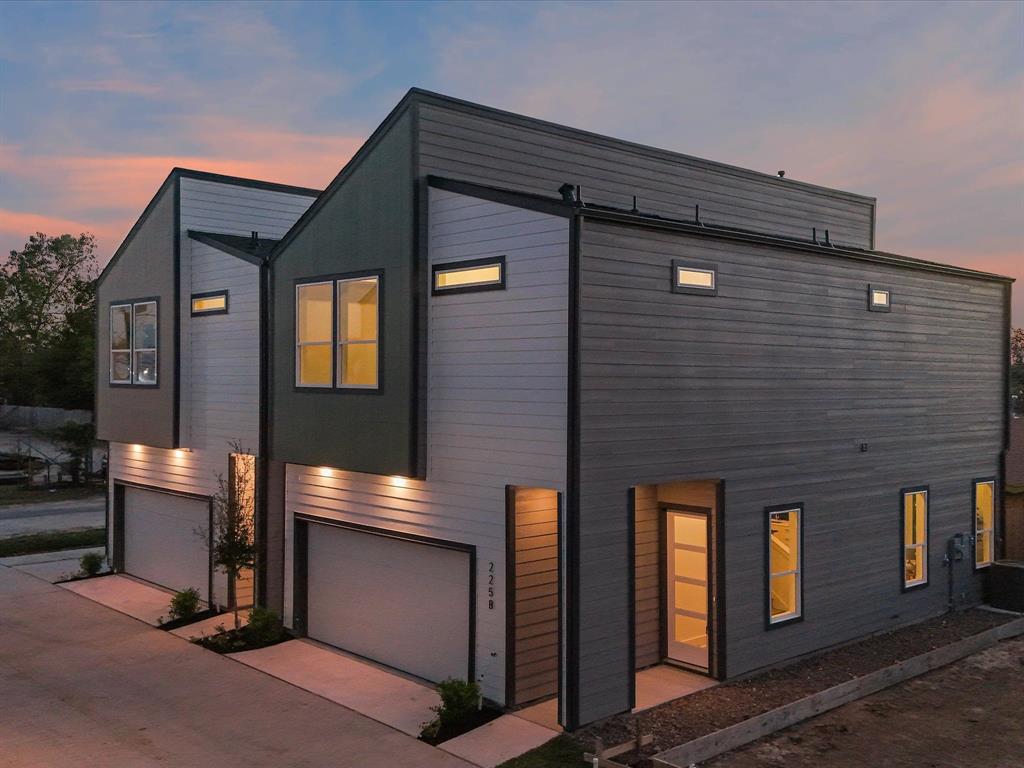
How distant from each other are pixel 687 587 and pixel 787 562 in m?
1.57

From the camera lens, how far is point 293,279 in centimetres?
1322

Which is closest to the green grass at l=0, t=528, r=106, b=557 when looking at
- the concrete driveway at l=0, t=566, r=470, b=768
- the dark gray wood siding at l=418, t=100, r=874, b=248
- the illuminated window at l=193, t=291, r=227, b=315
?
the concrete driveway at l=0, t=566, r=470, b=768

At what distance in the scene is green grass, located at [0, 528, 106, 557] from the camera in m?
21.0

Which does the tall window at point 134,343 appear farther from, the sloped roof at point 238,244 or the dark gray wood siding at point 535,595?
the dark gray wood siding at point 535,595

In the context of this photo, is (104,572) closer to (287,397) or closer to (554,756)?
(287,397)

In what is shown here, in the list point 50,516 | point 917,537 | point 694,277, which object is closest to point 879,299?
point 917,537

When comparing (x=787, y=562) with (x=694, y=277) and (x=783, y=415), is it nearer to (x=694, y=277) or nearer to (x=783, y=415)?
(x=783, y=415)

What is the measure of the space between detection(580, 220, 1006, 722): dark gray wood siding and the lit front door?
61 centimetres

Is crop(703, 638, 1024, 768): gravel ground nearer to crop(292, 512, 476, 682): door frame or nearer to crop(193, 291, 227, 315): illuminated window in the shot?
crop(292, 512, 476, 682): door frame

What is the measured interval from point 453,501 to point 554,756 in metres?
3.46

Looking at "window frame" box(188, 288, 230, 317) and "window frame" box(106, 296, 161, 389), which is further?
"window frame" box(106, 296, 161, 389)

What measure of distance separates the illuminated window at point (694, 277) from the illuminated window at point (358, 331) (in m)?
4.05

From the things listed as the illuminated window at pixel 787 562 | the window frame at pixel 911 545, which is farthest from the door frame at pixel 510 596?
the window frame at pixel 911 545

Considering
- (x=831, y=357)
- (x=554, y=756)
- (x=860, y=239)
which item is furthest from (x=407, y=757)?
(x=860, y=239)
